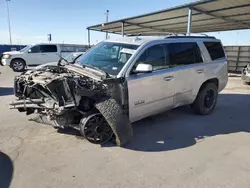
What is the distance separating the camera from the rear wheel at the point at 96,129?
157 inches

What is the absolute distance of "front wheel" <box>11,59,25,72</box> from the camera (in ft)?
52.3

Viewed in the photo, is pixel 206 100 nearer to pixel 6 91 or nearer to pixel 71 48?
pixel 6 91

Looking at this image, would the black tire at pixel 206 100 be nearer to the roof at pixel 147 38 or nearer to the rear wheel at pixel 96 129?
the roof at pixel 147 38

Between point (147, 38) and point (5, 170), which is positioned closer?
point (5, 170)

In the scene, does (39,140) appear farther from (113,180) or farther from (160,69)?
(160,69)

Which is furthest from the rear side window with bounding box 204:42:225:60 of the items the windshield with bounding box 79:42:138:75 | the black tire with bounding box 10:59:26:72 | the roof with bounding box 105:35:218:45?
the black tire with bounding box 10:59:26:72

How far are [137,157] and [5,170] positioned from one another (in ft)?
6.42

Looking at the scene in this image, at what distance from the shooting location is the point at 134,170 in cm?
337

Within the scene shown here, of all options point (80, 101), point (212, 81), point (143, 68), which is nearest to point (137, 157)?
point (80, 101)

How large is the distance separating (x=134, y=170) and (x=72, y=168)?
910mm

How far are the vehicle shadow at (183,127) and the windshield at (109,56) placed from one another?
144 cm

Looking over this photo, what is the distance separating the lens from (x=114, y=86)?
4004 mm

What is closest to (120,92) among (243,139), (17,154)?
(17,154)

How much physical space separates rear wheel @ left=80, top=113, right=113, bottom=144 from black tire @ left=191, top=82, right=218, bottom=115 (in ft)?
8.99
